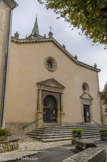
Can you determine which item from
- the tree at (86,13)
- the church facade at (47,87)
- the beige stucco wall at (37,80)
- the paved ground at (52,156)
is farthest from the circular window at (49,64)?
the paved ground at (52,156)

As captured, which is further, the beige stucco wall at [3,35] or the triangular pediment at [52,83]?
the triangular pediment at [52,83]

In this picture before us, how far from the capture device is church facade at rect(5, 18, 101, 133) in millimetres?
13156

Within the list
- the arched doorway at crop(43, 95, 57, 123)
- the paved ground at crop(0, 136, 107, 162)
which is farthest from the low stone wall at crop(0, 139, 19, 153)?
the arched doorway at crop(43, 95, 57, 123)

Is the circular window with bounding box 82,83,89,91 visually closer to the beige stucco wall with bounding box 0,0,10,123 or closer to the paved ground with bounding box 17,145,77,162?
the beige stucco wall with bounding box 0,0,10,123

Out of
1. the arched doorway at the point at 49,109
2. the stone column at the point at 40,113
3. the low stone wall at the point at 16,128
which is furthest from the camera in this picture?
the arched doorway at the point at 49,109

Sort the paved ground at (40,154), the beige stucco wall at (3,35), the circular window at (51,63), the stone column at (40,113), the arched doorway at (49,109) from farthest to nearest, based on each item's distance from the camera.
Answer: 1. the circular window at (51,63)
2. the arched doorway at (49,109)
3. the stone column at (40,113)
4. the beige stucco wall at (3,35)
5. the paved ground at (40,154)

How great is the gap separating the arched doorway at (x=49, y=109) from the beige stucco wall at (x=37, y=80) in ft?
4.47

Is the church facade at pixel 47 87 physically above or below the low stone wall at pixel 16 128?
above

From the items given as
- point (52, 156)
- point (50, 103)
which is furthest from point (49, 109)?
point (52, 156)

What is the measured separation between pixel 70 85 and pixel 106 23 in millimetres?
12428

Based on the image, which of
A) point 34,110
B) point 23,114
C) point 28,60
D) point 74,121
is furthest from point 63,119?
point 28,60

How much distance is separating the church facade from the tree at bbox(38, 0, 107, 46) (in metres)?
7.93

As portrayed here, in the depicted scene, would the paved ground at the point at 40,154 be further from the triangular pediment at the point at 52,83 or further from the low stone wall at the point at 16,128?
the triangular pediment at the point at 52,83

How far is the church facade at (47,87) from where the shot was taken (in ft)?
43.2
